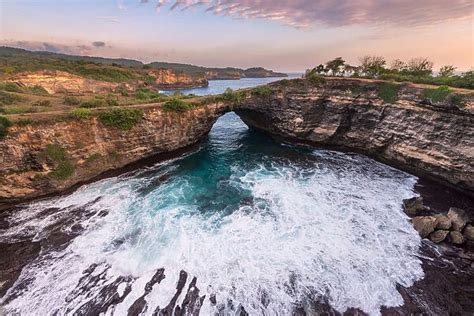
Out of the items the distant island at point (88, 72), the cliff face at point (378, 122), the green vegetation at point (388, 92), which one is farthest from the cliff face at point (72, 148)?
the distant island at point (88, 72)

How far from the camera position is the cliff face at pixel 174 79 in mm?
111938

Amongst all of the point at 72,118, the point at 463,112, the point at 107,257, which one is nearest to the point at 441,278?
the point at 463,112

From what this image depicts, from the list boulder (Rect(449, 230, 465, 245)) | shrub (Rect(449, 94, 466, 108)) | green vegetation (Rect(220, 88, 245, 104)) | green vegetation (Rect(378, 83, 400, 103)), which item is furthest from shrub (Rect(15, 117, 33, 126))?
shrub (Rect(449, 94, 466, 108))

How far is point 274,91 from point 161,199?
19960 mm

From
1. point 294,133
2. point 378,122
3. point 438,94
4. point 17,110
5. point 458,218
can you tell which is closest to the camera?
point 458,218

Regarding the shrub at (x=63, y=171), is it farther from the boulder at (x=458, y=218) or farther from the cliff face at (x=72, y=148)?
the boulder at (x=458, y=218)

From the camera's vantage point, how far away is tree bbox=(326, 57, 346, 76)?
3353cm

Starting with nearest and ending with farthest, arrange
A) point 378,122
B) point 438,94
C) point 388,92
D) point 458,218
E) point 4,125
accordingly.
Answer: point 458,218 → point 4,125 → point 438,94 → point 388,92 → point 378,122

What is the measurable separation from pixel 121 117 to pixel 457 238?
2916 centimetres

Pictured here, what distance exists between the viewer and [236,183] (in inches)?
869

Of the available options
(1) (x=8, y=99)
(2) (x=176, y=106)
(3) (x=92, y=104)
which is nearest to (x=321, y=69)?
(2) (x=176, y=106)

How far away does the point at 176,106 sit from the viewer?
26688 millimetres

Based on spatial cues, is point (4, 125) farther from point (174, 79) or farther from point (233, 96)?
point (174, 79)

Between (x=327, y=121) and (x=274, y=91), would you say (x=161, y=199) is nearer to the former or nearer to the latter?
(x=274, y=91)
